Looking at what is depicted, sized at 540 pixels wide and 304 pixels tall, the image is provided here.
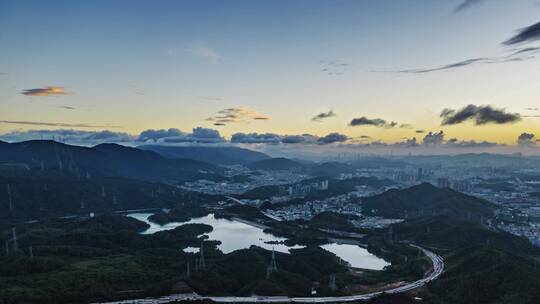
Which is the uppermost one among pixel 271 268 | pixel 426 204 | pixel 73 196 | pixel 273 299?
pixel 73 196

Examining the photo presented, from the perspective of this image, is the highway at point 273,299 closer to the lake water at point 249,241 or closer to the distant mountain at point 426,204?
the lake water at point 249,241

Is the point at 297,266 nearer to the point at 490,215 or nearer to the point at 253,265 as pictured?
the point at 253,265

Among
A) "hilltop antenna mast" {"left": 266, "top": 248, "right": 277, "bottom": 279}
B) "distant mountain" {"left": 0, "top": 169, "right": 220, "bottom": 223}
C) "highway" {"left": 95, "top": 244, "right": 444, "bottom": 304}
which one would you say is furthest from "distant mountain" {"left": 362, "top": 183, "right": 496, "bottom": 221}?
"highway" {"left": 95, "top": 244, "right": 444, "bottom": 304}

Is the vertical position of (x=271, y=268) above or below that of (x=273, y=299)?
below

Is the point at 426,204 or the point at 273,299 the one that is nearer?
the point at 273,299

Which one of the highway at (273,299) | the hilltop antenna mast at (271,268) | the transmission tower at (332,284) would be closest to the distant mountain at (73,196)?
the hilltop antenna mast at (271,268)

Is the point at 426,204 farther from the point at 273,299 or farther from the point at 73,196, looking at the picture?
the point at 73,196

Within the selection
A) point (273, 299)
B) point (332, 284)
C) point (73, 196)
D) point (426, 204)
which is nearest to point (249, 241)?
point (332, 284)
